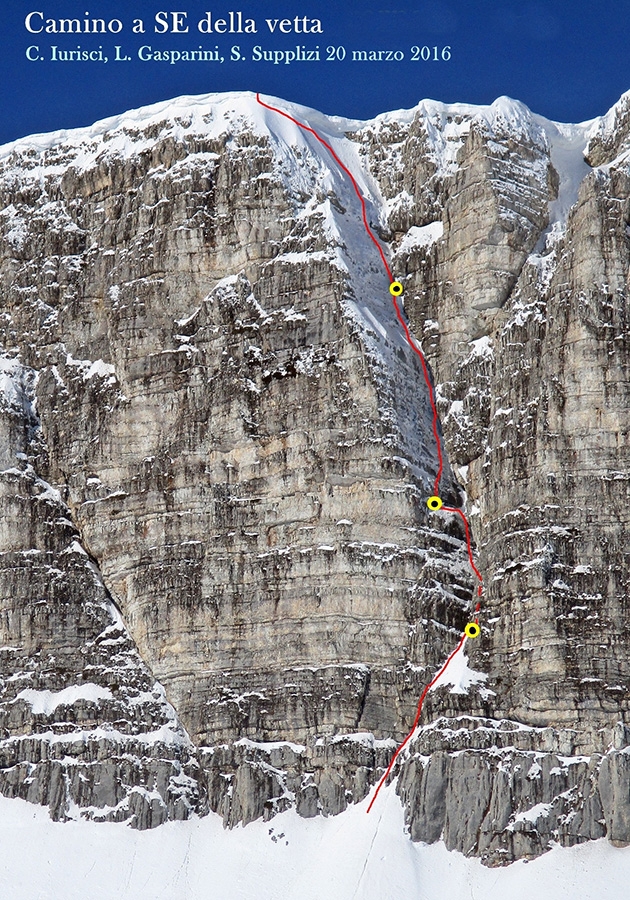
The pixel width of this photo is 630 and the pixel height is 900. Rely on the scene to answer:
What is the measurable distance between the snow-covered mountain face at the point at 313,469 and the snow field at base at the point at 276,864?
47.5 inches

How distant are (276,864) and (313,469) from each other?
2137 centimetres

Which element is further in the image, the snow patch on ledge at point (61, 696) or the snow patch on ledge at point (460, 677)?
the snow patch on ledge at point (61, 696)

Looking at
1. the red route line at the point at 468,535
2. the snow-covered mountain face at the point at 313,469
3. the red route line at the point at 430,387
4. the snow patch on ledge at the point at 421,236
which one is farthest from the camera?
the snow patch on ledge at the point at 421,236

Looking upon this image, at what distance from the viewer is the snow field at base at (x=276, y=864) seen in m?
87.4

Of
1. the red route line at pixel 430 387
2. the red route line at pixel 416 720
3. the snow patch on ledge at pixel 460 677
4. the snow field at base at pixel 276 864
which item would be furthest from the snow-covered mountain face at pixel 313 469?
the snow field at base at pixel 276 864

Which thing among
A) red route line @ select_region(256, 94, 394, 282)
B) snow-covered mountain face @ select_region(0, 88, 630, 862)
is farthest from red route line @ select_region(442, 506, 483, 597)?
red route line @ select_region(256, 94, 394, 282)

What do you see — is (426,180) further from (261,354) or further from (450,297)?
(261,354)

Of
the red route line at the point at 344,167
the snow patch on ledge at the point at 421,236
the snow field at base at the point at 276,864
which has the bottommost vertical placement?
the snow field at base at the point at 276,864

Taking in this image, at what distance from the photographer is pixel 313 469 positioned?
Answer: 9975 cm

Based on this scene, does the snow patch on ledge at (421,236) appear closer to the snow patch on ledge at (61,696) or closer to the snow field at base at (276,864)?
the snow patch on ledge at (61,696)

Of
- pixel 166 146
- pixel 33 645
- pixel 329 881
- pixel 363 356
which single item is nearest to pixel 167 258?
pixel 166 146

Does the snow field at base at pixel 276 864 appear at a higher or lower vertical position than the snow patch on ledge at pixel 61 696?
Answer: lower

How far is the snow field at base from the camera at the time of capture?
87438 mm

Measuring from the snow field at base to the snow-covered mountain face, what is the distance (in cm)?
121
